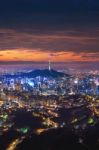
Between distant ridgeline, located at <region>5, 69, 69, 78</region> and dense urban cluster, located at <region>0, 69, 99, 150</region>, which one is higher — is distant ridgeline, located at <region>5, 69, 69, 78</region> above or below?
above

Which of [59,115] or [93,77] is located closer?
[59,115]

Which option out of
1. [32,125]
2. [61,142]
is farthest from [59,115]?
[61,142]

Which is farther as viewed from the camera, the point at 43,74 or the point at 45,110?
the point at 43,74

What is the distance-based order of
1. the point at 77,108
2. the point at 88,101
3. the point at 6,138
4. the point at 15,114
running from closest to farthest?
the point at 6,138 < the point at 15,114 < the point at 77,108 < the point at 88,101

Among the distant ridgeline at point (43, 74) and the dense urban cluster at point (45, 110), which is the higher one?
the distant ridgeline at point (43, 74)

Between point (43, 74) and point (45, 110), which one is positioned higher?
point (43, 74)

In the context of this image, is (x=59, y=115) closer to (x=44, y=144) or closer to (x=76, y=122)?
(x=76, y=122)

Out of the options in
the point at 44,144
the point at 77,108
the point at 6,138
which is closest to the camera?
the point at 44,144

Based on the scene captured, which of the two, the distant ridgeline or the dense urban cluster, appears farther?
the distant ridgeline

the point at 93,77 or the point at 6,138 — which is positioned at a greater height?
the point at 93,77

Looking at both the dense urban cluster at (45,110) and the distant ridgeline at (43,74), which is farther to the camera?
the distant ridgeline at (43,74)
